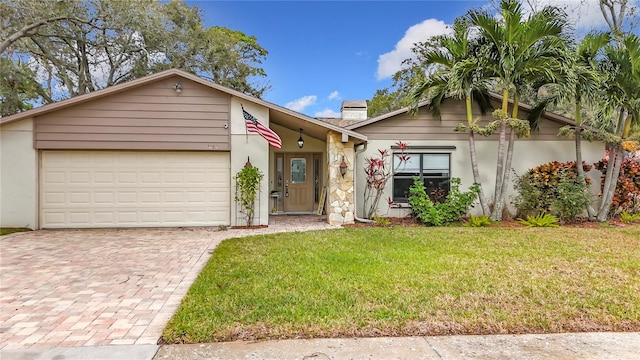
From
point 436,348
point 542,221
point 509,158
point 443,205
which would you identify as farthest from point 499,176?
point 436,348

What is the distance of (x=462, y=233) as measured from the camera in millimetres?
7840

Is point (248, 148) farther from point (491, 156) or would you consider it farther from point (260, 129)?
point (491, 156)

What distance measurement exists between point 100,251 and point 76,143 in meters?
3.58

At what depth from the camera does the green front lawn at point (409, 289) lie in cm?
317

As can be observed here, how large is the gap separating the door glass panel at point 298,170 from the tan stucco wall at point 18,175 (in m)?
6.80

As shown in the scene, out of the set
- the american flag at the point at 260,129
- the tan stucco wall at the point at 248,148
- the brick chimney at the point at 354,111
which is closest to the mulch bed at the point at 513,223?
the tan stucco wall at the point at 248,148

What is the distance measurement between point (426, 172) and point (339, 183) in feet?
9.31

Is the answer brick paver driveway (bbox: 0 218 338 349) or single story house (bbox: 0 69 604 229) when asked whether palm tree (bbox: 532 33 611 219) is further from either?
brick paver driveway (bbox: 0 218 338 349)

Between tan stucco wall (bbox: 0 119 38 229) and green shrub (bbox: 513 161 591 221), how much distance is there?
12.5 meters

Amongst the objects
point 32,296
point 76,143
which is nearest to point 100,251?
point 32,296

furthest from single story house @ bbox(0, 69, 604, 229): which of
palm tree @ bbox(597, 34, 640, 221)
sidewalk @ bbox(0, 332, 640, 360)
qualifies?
palm tree @ bbox(597, 34, 640, 221)

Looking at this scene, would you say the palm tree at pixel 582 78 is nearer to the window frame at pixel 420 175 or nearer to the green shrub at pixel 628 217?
the green shrub at pixel 628 217

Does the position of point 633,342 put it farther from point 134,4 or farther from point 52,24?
point 52,24

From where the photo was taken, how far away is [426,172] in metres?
10.3
